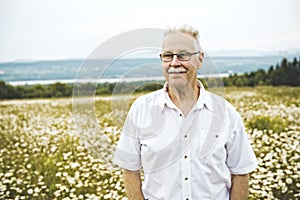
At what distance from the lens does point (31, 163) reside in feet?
9.04

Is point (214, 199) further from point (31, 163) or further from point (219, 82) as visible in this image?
point (31, 163)

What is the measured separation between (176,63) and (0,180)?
167cm

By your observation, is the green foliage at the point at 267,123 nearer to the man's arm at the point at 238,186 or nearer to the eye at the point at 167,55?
the man's arm at the point at 238,186

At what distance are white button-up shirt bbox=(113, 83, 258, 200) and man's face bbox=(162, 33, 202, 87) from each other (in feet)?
0.32

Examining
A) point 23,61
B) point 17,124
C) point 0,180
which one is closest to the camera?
point 0,180

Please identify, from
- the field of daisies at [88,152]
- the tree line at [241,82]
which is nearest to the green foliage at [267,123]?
the field of daisies at [88,152]

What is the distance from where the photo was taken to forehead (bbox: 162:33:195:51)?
131 cm

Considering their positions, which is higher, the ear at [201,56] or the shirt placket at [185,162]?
the ear at [201,56]

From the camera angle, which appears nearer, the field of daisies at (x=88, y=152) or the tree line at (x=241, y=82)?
the field of daisies at (x=88, y=152)

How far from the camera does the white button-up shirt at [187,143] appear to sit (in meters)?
Result: 1.36

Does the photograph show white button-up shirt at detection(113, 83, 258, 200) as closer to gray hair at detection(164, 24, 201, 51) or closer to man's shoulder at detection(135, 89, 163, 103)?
man's shoulder at detection(135, 89, 163, 103)

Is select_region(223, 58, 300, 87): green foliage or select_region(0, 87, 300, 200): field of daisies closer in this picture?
select_region(0, 87, 300, 200): field of daisies

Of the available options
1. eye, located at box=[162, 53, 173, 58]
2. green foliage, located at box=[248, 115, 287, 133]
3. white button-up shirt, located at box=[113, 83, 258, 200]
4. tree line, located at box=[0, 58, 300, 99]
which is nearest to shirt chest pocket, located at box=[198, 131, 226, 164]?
white button-up shirt, located at box=[113, 83, 258, 200]

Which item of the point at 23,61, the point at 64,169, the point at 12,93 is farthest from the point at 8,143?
the point at 12,93
